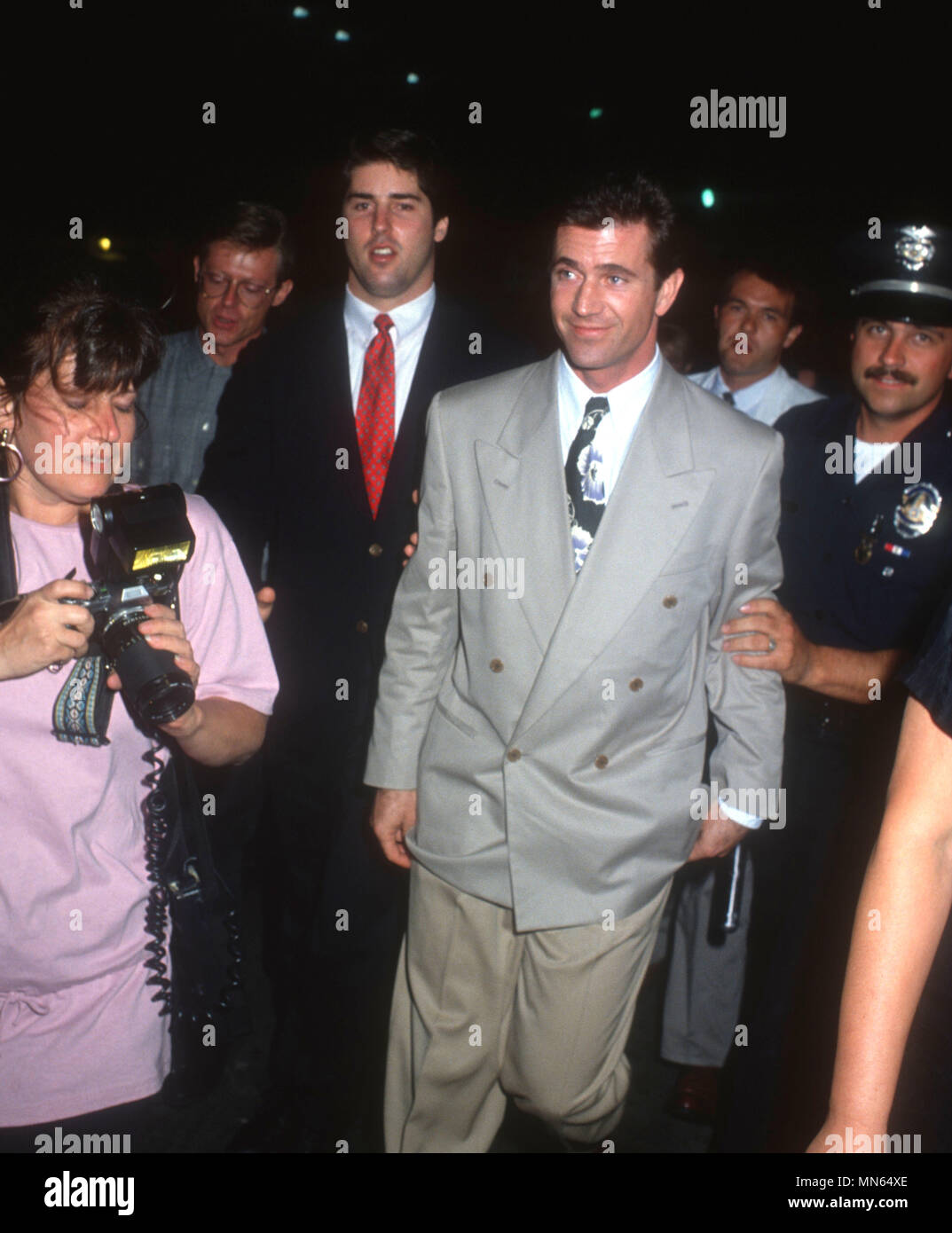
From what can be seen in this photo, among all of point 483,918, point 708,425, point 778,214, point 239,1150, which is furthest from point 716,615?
point 778,214

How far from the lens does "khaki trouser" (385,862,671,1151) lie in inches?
93.5

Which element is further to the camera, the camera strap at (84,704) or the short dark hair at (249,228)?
the short dark hair at (249,228)

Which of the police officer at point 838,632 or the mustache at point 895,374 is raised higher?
the mustache at point 895,374

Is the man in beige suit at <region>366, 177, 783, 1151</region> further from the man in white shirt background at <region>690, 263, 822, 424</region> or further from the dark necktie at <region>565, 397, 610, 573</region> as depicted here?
the man in white shirt background at <region>690, 263, 822, 424</region>

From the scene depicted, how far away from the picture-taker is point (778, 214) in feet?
17.0

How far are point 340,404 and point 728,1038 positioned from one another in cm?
223

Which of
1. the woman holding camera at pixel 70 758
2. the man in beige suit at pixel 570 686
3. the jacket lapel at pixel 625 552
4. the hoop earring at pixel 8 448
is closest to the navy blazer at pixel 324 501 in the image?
the man in beige suit at pixel 570 686

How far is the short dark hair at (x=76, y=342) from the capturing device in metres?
1.78

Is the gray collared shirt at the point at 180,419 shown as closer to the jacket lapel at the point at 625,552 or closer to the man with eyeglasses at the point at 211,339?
the man with eyeglasses at the point at 211,339

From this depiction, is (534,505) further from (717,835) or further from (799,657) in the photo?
(717,835)

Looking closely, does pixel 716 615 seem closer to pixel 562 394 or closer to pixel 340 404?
pixel 562 394

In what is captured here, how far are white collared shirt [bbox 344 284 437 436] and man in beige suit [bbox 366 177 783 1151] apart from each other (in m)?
0.57

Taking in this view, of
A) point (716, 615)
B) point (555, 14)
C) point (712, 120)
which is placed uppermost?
point (555, 14)

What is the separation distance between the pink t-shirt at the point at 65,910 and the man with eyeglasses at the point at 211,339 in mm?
1806
